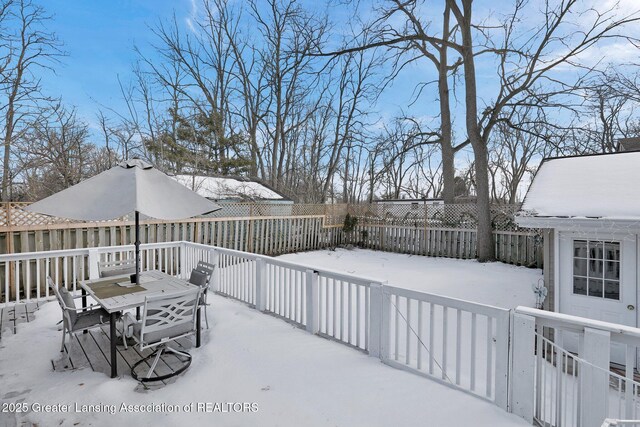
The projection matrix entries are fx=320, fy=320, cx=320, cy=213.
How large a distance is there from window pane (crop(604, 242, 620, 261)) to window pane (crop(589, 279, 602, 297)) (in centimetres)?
34

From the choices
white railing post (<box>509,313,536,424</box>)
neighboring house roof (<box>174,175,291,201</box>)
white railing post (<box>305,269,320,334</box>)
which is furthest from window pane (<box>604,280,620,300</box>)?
neighboring house roof (<box>174,175,291,201</box>)

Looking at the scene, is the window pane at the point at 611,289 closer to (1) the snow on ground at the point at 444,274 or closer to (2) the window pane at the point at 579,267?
(2) the window pane at the point at 579,267

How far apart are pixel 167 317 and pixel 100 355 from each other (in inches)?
43.2

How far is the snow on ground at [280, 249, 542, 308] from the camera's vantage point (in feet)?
21.2

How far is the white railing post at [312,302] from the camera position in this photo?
12.6 feet

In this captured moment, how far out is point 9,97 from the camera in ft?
29.0

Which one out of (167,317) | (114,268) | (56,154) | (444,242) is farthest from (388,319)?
(56,154)

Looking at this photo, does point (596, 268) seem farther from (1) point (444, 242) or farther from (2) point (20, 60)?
(2) point (20, 60)

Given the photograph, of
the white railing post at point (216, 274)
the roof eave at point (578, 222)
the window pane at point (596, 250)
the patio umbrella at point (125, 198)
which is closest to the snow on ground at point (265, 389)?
the patio umbrella at point (125, 198)

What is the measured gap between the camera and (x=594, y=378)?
198 centimetres

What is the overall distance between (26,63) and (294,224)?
29.6ft

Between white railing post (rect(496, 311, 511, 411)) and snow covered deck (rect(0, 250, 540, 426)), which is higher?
white railing post (rect(496, 311, 511, 411))

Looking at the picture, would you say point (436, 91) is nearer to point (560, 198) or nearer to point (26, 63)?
point (560, 198)

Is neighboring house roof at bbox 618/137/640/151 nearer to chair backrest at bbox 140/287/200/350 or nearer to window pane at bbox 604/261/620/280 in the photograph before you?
window pane at bbox 604/261/620/280
